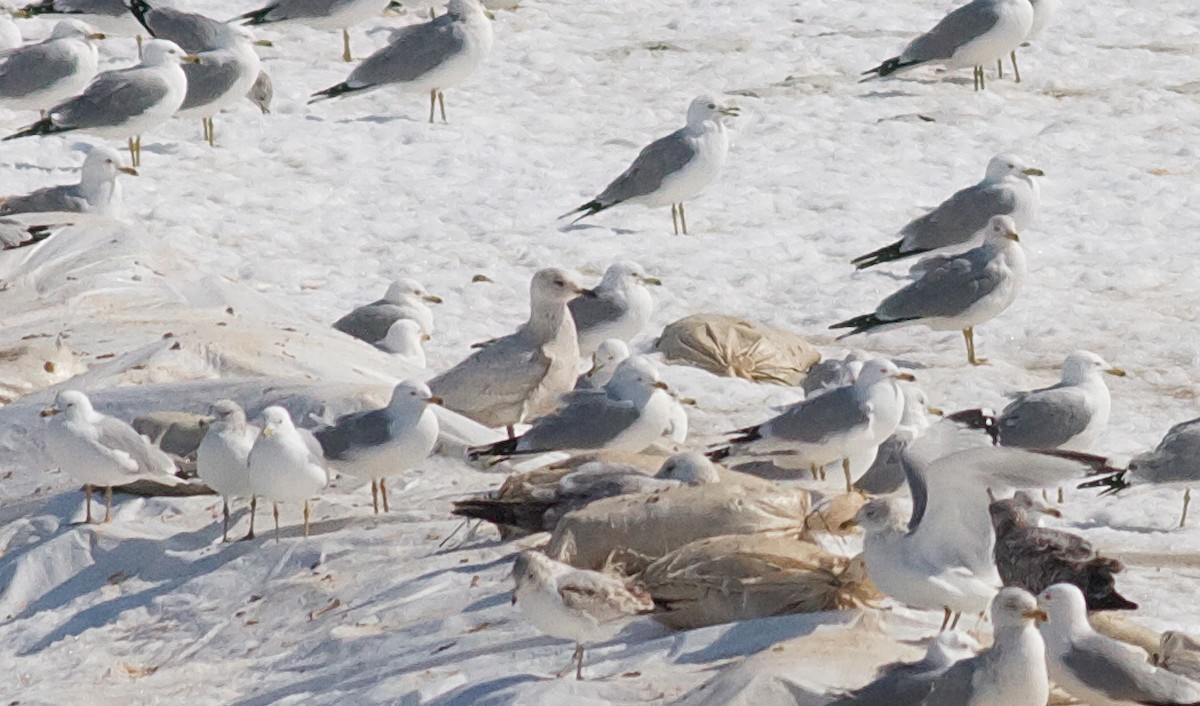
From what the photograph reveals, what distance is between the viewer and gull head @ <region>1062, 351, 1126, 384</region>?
1081cm

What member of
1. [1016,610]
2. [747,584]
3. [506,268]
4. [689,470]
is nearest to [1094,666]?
[1016,610]

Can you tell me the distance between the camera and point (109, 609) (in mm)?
8352

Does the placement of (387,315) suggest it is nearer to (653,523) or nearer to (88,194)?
(88,194)

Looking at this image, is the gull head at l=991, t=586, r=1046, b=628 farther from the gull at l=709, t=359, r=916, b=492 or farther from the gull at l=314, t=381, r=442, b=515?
the gull at l=709, t=359, r=916, b=492

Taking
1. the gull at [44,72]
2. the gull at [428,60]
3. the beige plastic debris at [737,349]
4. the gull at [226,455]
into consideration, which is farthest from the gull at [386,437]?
the gull at [428,60]

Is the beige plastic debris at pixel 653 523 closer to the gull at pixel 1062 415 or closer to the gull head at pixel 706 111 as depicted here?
the gull at pixel 1062 415

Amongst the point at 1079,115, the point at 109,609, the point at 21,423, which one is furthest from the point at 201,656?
the point at 1079,115

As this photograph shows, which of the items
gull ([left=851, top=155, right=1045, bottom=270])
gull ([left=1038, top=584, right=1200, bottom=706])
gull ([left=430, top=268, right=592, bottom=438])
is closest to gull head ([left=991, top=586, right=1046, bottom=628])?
gull ([left=1038, top=584, right=1200, bottom=706])

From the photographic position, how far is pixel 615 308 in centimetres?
1219

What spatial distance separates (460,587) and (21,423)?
304cm

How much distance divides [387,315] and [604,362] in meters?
1.61

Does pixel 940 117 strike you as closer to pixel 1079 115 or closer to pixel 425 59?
pixel 1079 115

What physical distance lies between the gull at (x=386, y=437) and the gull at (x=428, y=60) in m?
7.69

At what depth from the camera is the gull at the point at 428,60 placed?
640 inches
